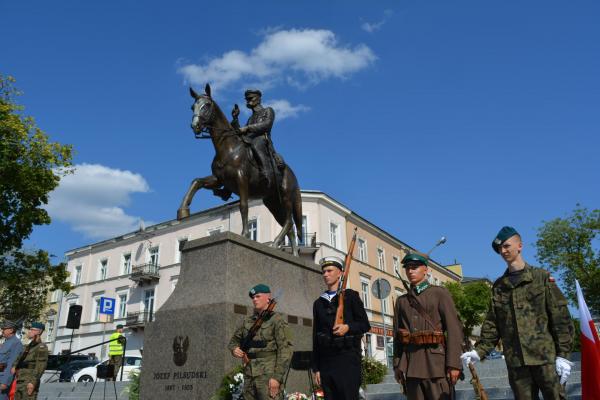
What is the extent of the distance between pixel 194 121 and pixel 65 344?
4339 centimetres

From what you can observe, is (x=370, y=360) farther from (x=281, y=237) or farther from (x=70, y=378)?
(x=70, y=378)

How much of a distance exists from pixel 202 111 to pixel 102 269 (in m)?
43.0

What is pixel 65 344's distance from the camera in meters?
44.8

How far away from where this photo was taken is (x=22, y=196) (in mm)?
21328

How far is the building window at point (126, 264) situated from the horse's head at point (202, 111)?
3976cm

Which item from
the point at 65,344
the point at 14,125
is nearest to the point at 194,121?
the point at 14,125

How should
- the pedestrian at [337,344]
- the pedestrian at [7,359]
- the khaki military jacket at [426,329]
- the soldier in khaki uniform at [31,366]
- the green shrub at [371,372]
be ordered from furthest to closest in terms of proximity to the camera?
the green shrub at [371,372]
the soldier in khaki uniform at [31,366]
the pedestrian at [7,359]
the pedestrian at [337,344]
the khaki military jacket at [426,329]

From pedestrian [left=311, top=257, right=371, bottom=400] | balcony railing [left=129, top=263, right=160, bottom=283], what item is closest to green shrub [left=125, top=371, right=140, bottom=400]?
pedestrian [left=311, top=257, right=371, bottom=400]

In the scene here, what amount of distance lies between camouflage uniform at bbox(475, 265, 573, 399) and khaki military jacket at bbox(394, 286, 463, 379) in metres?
0.39

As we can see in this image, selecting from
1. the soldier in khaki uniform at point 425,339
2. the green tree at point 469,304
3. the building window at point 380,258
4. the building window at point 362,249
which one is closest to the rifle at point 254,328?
the soldier in khaki uniform at point 425,339

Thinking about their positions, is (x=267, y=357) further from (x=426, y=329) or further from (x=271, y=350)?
(x=426, y=329)

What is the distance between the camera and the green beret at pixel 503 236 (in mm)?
4297

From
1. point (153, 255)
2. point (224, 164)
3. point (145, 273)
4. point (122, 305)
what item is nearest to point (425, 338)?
point (224, 164)

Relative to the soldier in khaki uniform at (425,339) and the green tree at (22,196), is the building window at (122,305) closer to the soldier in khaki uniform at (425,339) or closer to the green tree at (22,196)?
the green tree at (22,196)
